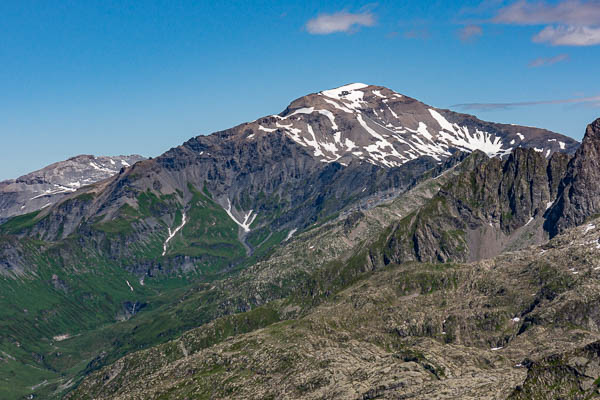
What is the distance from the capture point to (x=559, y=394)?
597 ft

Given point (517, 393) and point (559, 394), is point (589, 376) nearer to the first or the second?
point (559, 394)

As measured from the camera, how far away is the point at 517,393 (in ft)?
634

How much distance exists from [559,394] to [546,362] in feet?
33.0

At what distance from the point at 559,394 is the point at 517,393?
13672 mm

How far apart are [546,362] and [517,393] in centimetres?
1203

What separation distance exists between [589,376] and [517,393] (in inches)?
831

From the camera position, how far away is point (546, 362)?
190 m

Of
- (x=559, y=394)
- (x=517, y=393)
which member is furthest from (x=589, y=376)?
(x=517, y=393)

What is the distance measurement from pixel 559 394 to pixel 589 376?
8893 millimetres

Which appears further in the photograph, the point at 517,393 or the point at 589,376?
the point at 517,393

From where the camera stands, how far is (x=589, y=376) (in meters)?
180
